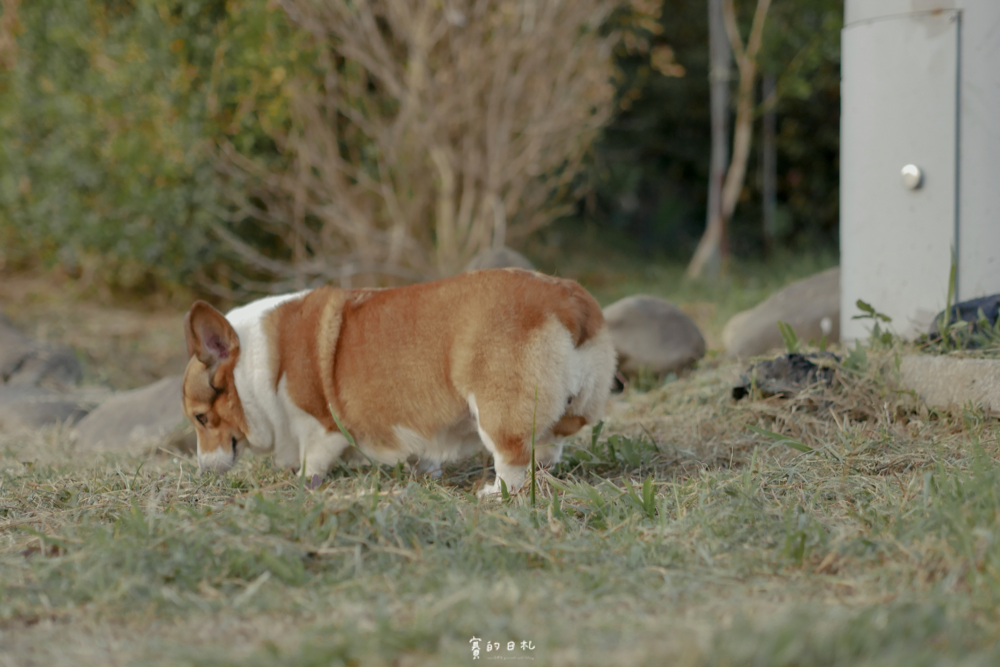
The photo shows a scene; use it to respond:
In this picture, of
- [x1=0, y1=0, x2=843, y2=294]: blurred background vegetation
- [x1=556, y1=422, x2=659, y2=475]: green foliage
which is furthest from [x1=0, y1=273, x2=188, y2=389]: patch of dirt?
[x1=556, y1=422, x2=659, y2=475]: green foliage

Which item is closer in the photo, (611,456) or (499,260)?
(611,456)

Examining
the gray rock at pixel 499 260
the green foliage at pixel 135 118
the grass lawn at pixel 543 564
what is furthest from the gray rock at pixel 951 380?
the green foliage at pixel 135 118

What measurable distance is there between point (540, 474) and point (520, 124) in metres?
5.37

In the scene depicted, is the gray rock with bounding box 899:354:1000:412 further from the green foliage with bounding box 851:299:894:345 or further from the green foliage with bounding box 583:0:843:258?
the green foliage with bounding box 583:0:843:258

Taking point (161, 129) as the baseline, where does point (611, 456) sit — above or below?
below

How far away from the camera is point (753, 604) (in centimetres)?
189

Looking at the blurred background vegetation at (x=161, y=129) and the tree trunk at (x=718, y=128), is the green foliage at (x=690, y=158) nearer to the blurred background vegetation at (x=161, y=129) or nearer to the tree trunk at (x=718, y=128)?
the tree trunk at (x=718, y=128)

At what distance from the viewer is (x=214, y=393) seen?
3139mm

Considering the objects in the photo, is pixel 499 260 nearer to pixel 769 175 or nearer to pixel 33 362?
pixel 33 362

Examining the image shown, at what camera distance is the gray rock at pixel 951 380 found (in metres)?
3.26

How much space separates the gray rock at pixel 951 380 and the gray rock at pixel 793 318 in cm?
132

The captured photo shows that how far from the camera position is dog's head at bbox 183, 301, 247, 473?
3094 millimetres

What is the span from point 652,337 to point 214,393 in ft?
8.69

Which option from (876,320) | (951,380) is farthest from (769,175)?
(951,380)
